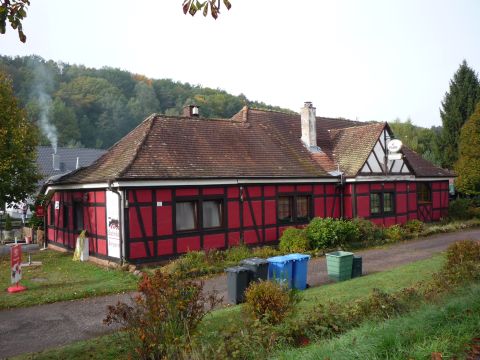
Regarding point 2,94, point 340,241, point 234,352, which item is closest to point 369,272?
point 340,241

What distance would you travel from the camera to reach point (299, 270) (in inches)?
432

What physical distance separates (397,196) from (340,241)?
684cm

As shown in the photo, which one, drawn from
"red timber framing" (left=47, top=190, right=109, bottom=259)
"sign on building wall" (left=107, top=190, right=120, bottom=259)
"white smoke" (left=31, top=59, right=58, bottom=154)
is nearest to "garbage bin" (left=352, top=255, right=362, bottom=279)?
"sign on building wall" (left=107, top=190, right=120, bottom=259)

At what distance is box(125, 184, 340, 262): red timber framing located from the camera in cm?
1445

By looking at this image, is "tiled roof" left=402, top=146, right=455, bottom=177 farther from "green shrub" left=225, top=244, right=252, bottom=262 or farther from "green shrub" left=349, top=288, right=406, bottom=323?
"green shrub" left=349, top=288, right=406, bottom=323

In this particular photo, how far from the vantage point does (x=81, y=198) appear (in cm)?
1727

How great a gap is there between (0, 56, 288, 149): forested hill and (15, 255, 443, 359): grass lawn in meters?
50.3

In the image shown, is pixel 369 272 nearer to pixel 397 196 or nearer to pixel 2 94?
pixel 397 196

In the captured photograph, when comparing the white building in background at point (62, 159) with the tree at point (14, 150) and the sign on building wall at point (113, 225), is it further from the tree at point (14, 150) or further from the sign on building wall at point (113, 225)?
the sign on building wall at point (113, 225)

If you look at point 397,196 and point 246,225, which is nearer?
point 246,225

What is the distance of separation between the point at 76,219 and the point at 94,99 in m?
53.9

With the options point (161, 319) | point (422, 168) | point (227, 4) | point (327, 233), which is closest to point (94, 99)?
point (422, 168)

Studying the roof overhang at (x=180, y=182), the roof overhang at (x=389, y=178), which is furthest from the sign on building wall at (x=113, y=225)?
the roof overhang at (x=389, y=178)

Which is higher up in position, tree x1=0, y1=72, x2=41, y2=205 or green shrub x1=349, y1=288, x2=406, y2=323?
tree x1=0, y1=72, x2=41, y2=205
